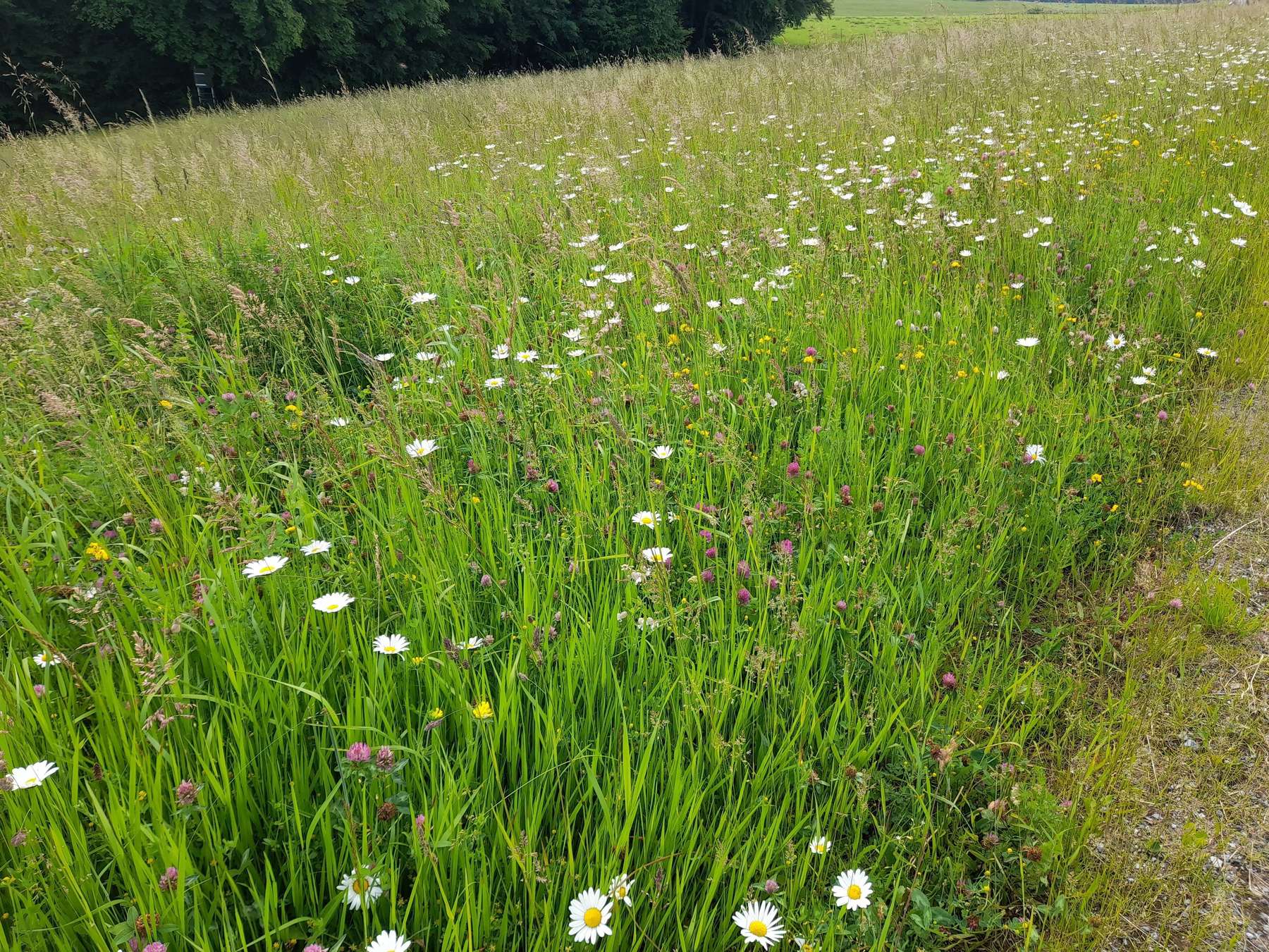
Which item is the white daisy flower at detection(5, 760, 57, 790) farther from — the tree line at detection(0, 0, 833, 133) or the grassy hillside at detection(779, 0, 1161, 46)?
the grassy hillside at detection(779, 0, 1161, 46)

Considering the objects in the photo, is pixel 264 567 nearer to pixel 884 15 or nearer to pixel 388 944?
pixel 388 944

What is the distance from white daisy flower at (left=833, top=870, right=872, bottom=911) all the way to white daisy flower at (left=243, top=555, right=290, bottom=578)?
1.32 metres

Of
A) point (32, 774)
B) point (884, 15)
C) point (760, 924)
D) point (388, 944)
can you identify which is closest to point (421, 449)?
point (32, 774)

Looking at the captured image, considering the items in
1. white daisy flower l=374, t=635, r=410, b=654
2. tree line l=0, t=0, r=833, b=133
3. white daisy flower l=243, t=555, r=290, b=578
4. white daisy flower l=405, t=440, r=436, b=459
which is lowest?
white daisy flower l=374, t=635, r=410, b=654

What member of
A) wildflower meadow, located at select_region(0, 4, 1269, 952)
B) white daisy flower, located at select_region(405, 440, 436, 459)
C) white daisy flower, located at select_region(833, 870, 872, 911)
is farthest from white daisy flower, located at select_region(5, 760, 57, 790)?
white daisy flower, located at select_region(833, 870, 872, 911)

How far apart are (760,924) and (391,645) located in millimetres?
896

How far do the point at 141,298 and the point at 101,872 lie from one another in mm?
3041

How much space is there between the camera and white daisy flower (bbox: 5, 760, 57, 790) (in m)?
1.12

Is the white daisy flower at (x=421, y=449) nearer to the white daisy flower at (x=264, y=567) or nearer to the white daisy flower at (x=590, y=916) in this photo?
the white daisy flower at (x=264, y=567)

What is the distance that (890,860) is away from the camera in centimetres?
141

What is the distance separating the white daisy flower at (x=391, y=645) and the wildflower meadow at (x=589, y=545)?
0.10 ft

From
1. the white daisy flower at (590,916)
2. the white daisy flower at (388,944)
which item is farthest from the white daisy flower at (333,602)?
the white daisy flower at (590,916)

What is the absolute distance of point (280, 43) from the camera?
60.2 ft

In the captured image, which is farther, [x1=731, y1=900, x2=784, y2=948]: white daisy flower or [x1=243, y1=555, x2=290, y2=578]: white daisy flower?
[x1=243, y1=555, x2=290, y2=578]: white daisy flower
